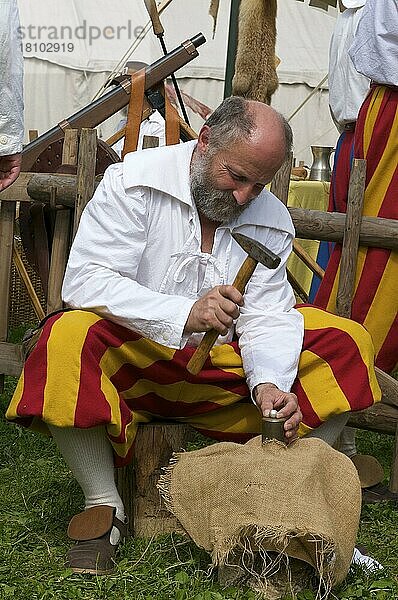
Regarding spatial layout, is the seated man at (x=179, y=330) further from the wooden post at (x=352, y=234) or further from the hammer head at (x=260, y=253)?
the wooden post at (x=352, y=234)

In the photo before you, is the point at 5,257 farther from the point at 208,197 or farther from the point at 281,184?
the point at 208,197

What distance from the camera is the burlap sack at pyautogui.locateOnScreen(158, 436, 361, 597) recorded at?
2.56 m

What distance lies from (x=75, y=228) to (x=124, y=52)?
7.75 meters

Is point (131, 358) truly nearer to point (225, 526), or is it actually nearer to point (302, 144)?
point (225, 526)

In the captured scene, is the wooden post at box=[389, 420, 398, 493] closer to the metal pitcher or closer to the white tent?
the metal pitcher

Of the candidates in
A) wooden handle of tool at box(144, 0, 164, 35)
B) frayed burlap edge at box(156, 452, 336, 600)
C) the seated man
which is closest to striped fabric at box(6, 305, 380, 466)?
the seated man

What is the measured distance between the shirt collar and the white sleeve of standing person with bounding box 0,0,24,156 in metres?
0.34

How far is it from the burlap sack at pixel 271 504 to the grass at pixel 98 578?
0.42 feet

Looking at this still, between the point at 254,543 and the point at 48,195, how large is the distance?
6.78 feet

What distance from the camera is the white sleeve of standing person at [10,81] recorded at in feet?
9.53

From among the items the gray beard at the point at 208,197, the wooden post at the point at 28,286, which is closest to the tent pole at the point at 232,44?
the wooden post at the point at 28,286

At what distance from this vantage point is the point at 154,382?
3.07 meters

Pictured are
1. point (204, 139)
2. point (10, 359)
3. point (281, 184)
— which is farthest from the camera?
point (10, 359)

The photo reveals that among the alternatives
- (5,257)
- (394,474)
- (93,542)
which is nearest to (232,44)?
(5,257)
